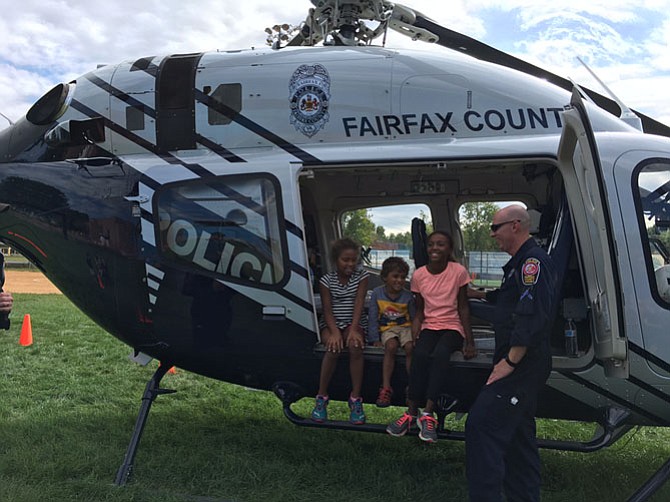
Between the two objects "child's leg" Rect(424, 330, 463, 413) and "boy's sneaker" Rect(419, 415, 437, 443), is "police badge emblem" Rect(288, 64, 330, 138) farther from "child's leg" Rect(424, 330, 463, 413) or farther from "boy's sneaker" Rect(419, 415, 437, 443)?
"boy's sneaker" Rect(419, 415, 437, 443)

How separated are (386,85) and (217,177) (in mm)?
1381

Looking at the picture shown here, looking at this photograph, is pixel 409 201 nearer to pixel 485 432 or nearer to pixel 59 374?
pixel 485 432

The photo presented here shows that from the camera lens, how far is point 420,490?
165 inches

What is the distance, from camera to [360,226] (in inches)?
224

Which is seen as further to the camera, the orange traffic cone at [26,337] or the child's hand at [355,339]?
the orange traffic cone at [26,337]

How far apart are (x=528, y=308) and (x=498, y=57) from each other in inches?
105

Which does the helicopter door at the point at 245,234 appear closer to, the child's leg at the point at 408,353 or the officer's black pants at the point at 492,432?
the child's leg at the point at 408,353

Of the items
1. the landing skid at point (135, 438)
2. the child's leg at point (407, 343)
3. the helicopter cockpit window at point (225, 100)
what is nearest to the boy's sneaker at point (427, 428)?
the child's leg at point (407, 343)

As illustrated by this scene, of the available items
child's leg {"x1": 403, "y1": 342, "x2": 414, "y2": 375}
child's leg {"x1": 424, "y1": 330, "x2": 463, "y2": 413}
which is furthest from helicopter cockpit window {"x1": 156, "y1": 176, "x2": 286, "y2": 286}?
child's leg {"x1": 424, "y1": 330, "x2": 463, "y2": 413}

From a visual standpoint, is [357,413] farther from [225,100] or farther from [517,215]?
[225,100]

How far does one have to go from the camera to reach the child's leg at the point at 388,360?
3.97m

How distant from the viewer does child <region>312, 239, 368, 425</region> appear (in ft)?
13.2

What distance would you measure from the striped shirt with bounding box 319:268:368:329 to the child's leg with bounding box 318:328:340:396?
142 millimetres

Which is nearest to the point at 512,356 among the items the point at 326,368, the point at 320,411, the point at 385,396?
the point at 385,396
